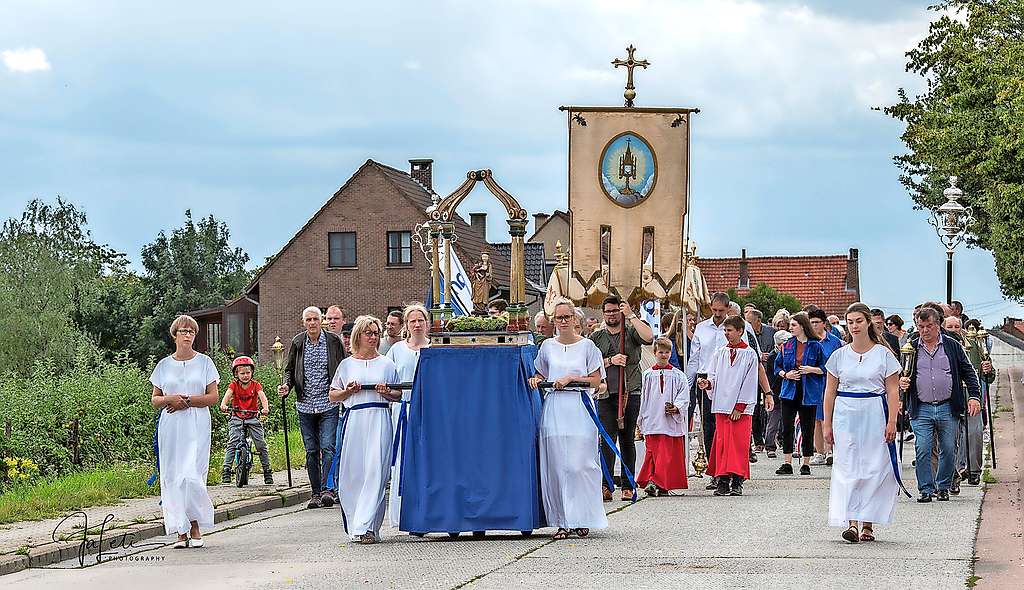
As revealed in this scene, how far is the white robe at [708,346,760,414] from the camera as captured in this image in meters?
16.0

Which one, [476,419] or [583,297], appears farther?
[583,297]

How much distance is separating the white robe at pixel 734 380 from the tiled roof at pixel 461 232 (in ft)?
130

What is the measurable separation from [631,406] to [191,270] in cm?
6582

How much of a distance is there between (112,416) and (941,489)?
988 centimetres

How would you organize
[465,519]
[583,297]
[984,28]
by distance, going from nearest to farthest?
[465,519]
[583,297]
[984,28]

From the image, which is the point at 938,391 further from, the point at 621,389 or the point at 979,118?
the point at 979,118

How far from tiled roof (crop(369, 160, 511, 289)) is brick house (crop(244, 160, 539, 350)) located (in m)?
0.06

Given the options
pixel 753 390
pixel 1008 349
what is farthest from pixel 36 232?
pixel 753 390

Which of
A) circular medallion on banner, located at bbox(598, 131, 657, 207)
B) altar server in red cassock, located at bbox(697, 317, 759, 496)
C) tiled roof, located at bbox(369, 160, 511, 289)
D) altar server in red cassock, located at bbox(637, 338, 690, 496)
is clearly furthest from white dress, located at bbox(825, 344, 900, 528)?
tiled roof, located at bbox(369, 160, 511, 289)

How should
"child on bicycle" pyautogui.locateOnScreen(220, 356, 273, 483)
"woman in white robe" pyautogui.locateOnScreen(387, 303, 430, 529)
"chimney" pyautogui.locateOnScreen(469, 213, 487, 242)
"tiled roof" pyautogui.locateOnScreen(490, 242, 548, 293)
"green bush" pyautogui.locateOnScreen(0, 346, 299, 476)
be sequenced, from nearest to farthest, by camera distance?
1. "woman in white robe" pyautogui.locateOnScreen(387, 303, 430, 529)
2. "green bush" pyautogui.locateOnScreen(0, 346, 299, 476)
3. "child on bicycle" pyautogui.locateOnScreen(220, 356, 273, 483)
4. "tiled roof" pyautogui.locateOnScreen(490, 242, 548, 293)
5. "chimney" pyautogui.locateOnScreen(469, 213, 487, 242)

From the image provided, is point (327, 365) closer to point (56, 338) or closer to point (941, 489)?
point (941, 489)

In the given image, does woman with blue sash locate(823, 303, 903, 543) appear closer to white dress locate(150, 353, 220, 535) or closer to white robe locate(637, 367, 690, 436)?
white robe locate(637, 367, 690, 436)

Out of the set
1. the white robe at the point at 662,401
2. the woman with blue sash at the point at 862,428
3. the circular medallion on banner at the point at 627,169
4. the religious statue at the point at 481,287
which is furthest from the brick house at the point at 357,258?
the woman with blue sash at the point at 862,428

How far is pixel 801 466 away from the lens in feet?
61.1
